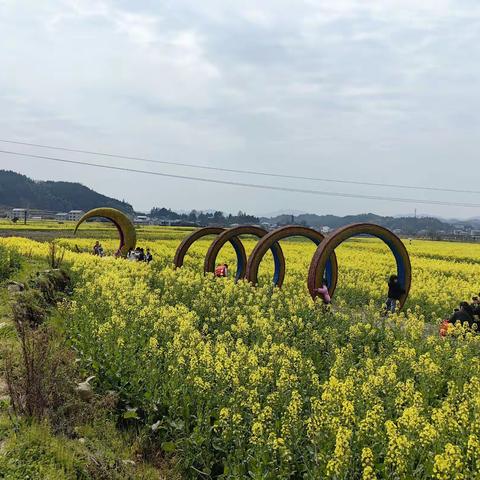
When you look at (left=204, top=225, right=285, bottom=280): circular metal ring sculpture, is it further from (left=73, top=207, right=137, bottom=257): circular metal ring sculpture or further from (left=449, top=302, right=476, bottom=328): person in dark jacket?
(left=73, top=207, right=137, bottom=257): circular metal ring sculpture

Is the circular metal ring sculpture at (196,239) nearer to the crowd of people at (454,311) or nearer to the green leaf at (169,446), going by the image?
the crowd of people at (454,311)

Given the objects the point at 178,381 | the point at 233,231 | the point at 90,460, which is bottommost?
the point at 90,460

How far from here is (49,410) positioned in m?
7.20

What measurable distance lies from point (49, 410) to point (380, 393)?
180 inches

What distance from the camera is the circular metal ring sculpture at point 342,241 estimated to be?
52.0ft

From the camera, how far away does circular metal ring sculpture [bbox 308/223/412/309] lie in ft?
52.0

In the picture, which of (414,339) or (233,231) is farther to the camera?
(233,231)

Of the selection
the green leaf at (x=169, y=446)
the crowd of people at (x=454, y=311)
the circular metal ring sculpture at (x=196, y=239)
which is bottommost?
the green leaf at (x=169, y=446)

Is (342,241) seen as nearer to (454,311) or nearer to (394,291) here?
(394,291)

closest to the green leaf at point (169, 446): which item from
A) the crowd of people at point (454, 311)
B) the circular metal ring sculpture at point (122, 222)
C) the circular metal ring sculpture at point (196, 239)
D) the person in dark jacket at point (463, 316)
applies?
the crowd of people at point (454, 311)

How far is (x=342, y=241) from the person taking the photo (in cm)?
1642

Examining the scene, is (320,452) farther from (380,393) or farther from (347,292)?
(347,292)

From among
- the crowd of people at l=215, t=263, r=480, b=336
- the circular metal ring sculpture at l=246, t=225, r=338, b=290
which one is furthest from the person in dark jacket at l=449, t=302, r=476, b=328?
the circular metal ring sculpture at l=246, t=225, r=338, b=290

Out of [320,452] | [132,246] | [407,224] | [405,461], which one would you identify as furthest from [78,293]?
[407,224]
